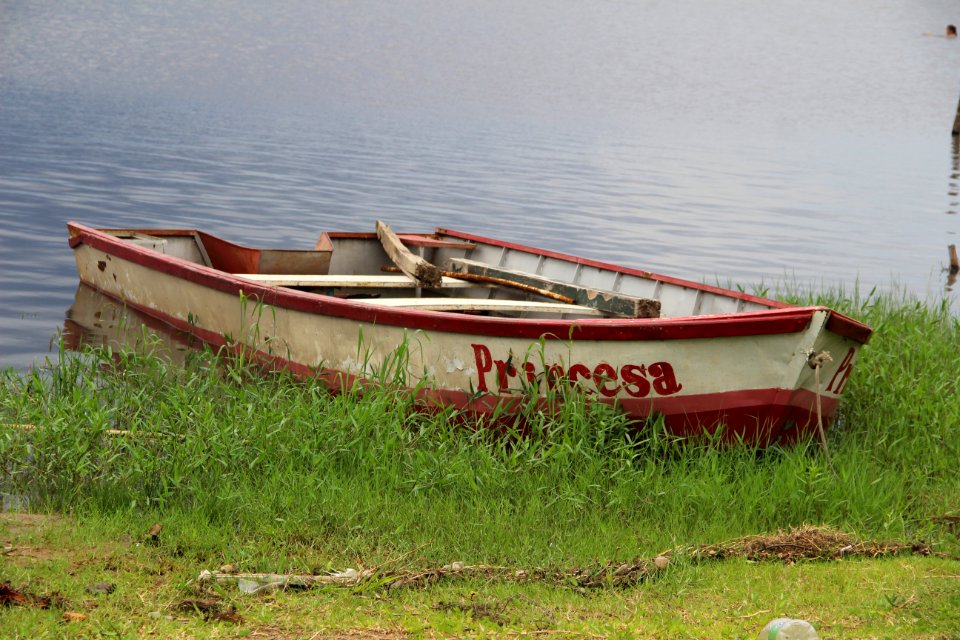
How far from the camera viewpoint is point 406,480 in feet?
19.2

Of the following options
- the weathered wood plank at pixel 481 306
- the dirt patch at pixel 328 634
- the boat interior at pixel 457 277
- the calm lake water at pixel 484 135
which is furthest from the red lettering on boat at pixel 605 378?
the calm lake water at pixel 484 135

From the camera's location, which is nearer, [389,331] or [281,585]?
[281,585]

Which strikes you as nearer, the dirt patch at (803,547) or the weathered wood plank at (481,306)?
the dirt patch at (803,547)

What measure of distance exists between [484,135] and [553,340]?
36577mm

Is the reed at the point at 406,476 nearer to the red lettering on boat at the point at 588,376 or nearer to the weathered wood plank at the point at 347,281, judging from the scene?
the red lettering on boat at the point at 588,376

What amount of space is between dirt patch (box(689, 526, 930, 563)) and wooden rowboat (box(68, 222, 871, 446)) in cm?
111

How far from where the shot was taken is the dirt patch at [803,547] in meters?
5.31

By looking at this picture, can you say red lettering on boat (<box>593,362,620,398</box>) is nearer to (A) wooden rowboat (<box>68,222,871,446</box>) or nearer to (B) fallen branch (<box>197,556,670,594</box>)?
(A) wooden rowboat (<box>68,222,871,446</box>)

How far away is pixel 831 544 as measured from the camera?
546cm

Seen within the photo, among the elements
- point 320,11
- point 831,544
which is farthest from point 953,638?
point 320,11

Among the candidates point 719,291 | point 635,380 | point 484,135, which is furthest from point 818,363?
point 484,135

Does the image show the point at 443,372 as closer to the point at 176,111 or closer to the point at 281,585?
the point at 281,585

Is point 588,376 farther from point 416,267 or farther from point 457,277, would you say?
point 457,277

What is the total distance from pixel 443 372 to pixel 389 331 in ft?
1.59
